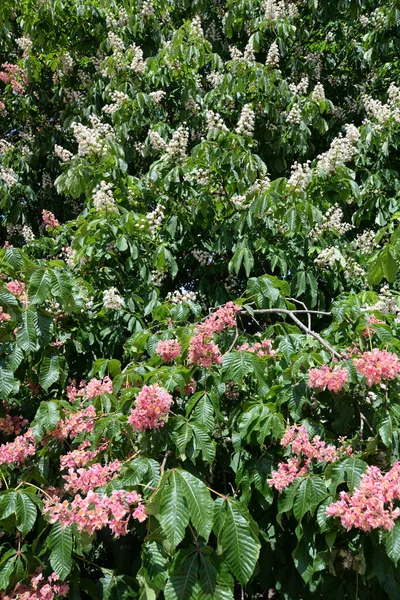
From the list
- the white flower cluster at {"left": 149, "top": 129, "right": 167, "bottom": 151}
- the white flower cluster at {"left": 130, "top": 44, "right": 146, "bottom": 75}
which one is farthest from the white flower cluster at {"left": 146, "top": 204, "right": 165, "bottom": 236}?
the white flower cluster at {"left": 130, "top": 44, "right": 146, "bottom": 75}

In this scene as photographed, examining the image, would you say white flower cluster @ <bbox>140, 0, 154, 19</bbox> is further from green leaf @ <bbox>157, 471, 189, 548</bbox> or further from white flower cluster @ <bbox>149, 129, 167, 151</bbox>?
green leaf @ <bbox>157, 471, 189, 548</bbox>

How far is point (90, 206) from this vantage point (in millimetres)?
3744

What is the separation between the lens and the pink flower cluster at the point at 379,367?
5.74 ft

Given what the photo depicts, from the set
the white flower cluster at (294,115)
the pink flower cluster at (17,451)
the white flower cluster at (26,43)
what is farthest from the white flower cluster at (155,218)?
the white flower cluster at (26,43)

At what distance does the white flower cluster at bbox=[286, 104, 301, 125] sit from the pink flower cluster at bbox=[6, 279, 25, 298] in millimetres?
2634

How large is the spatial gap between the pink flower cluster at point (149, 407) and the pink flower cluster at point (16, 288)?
0.84 metres

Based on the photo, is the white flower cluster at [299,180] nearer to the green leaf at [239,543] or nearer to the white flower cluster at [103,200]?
the white flower cluster at [103,200]

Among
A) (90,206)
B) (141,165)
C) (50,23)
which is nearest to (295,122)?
(141,165)

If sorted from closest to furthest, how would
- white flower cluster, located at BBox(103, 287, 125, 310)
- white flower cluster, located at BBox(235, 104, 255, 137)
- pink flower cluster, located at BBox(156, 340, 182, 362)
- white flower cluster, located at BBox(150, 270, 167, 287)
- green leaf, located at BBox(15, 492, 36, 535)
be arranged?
1. green leaf, located at BBox(15, 492, 36, 535)
2. pink flower cluster, located at BBox(156, 340, 182, 362)
3. white flower cluster, located at BBox(103, 287, 125, 310)
4. white flower cluster, located at BBox(150, 270, 167, 287)
5. white flower cluster, located at BBox(235, 104, 255, 137)

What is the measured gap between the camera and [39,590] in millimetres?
1707

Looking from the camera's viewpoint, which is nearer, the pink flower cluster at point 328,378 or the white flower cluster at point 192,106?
the pink flower cluster at point 328,378

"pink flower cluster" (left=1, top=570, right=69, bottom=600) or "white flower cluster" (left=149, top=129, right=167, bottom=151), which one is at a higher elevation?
"white flower cluster" (left=149, top=129, right=167, bottom=151)

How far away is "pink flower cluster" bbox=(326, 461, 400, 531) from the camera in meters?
1.42

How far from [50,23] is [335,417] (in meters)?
4.06
